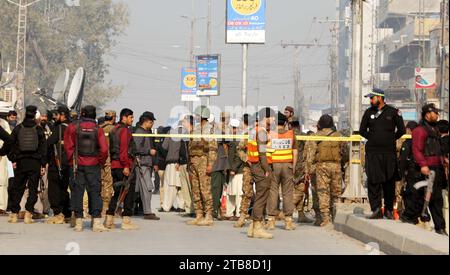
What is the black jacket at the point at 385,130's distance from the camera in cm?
1720

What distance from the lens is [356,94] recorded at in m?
22.7

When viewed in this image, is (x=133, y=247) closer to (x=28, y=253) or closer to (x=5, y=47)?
(x=28, y=253)

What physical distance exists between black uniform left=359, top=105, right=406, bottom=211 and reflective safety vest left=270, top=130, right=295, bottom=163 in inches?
48.4

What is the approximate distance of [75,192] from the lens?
709 inches

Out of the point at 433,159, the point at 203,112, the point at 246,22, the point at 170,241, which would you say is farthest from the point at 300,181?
the point at 246,22

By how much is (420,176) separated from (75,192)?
4.94m

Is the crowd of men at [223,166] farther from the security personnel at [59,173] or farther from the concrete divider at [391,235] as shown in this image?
the concrete divider at [391,235]

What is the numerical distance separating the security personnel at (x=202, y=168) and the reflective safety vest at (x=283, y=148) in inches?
82.4

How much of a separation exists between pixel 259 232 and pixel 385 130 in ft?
7.36

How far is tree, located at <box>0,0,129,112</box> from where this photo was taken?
11556cm

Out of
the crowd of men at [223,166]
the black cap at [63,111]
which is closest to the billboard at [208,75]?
the crowd of men at [223,166]

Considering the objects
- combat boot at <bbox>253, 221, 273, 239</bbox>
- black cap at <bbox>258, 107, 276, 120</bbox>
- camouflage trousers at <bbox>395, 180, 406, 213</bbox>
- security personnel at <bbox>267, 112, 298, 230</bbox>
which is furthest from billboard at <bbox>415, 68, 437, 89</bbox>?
combat boot at <bbox>253, 221, 273, 239</bbox>

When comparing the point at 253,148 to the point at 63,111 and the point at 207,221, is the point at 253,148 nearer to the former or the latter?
the point at 207,221
